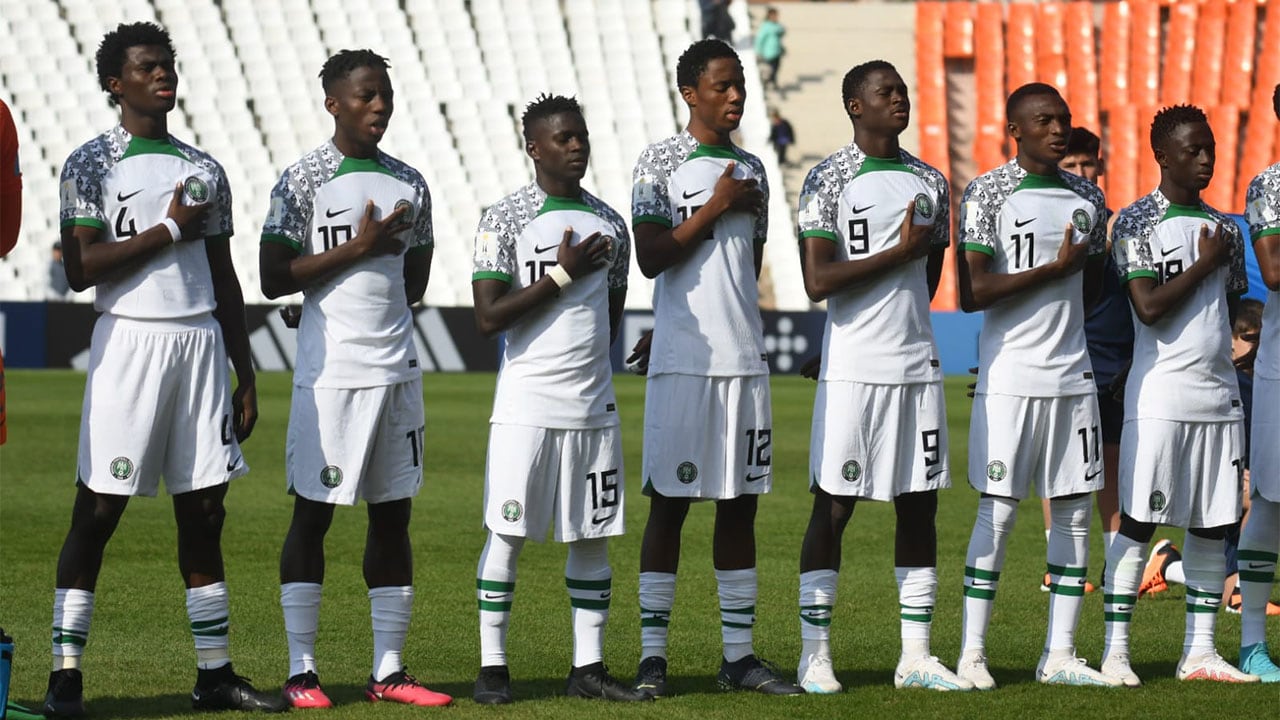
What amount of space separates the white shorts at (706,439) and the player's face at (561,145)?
807 mm

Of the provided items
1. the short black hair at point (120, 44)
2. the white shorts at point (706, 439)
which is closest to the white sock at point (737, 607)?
the white shorts at point (706, 439)

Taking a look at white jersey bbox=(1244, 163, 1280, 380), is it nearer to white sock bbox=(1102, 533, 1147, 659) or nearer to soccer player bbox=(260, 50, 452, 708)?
white sock bbox=(1102, 533, 1147, 659)

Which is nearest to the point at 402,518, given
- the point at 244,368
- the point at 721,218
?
the point at 244,368

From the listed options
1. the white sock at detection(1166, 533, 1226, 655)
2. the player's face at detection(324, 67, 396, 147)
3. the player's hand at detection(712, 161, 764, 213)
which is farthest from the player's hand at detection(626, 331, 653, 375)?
the white sock at detection(1166, 533, 1226, 655)

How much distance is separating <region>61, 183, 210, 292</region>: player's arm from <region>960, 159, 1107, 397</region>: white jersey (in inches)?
106

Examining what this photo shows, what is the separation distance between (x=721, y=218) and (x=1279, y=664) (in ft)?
9.11

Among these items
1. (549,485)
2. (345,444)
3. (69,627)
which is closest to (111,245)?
(345,444)

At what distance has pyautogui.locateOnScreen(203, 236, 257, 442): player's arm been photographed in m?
5.71

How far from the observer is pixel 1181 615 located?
788 cm

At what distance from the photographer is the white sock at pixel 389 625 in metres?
5.80

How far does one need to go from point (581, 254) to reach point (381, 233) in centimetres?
68

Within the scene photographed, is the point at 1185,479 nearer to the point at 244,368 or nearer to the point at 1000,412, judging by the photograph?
the point at 1000,412

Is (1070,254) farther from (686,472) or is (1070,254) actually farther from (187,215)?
(187,215)

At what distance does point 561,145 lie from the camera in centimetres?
589
